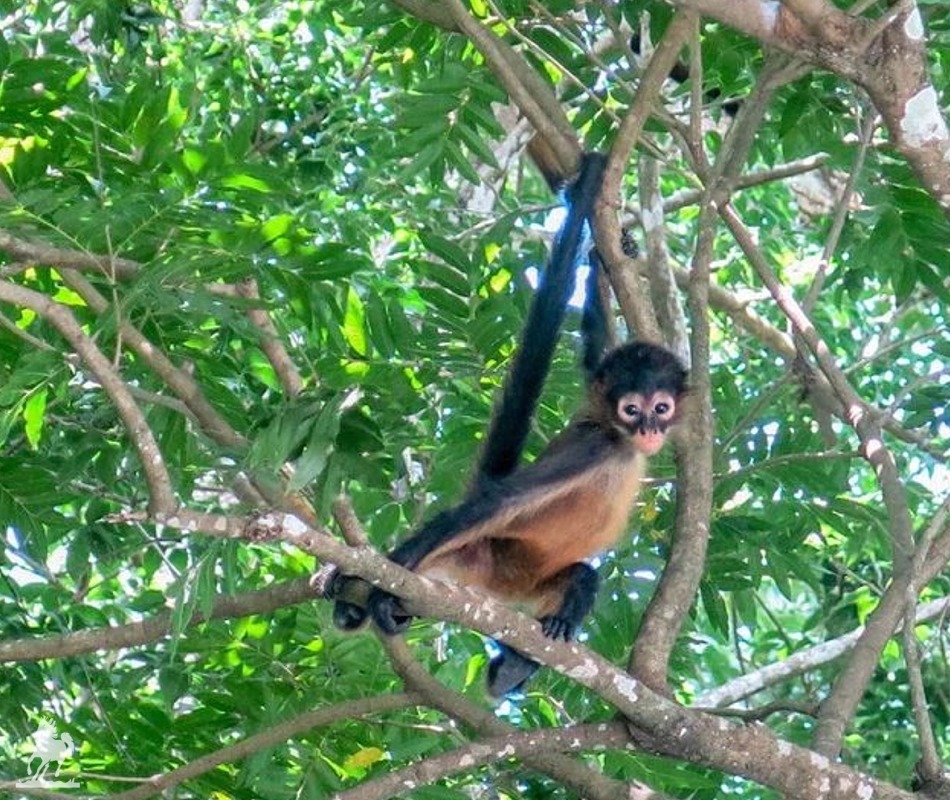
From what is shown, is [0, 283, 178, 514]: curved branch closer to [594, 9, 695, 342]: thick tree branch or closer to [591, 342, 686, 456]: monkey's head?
[594, 9, 695, 342]: thick tree branch

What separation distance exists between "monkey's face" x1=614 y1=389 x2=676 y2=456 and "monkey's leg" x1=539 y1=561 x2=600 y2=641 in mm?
452

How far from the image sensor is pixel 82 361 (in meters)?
3.74

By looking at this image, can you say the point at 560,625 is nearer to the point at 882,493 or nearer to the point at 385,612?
the point at 385,612

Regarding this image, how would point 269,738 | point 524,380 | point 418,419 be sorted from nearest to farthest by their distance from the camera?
1. point 269,738
2. point 524,380
3. point 418,419

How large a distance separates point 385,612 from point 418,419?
128cm

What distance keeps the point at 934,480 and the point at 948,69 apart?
3237 millimetres

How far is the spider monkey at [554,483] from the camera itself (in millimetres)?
4816

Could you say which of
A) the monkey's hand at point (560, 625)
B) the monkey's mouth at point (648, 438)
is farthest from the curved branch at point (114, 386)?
the monkey's mouth at point (648, 438)

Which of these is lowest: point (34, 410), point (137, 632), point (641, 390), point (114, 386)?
point (137, 632)

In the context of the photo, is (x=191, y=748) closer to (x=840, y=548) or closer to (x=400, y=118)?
(x=400, y=118)

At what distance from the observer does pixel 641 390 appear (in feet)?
17.3

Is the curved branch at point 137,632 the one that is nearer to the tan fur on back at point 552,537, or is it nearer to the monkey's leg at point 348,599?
the monkey's leg at point 348,599

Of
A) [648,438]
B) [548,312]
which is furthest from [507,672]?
[548,312]

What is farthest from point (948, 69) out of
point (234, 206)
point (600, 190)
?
point (234, 206)
